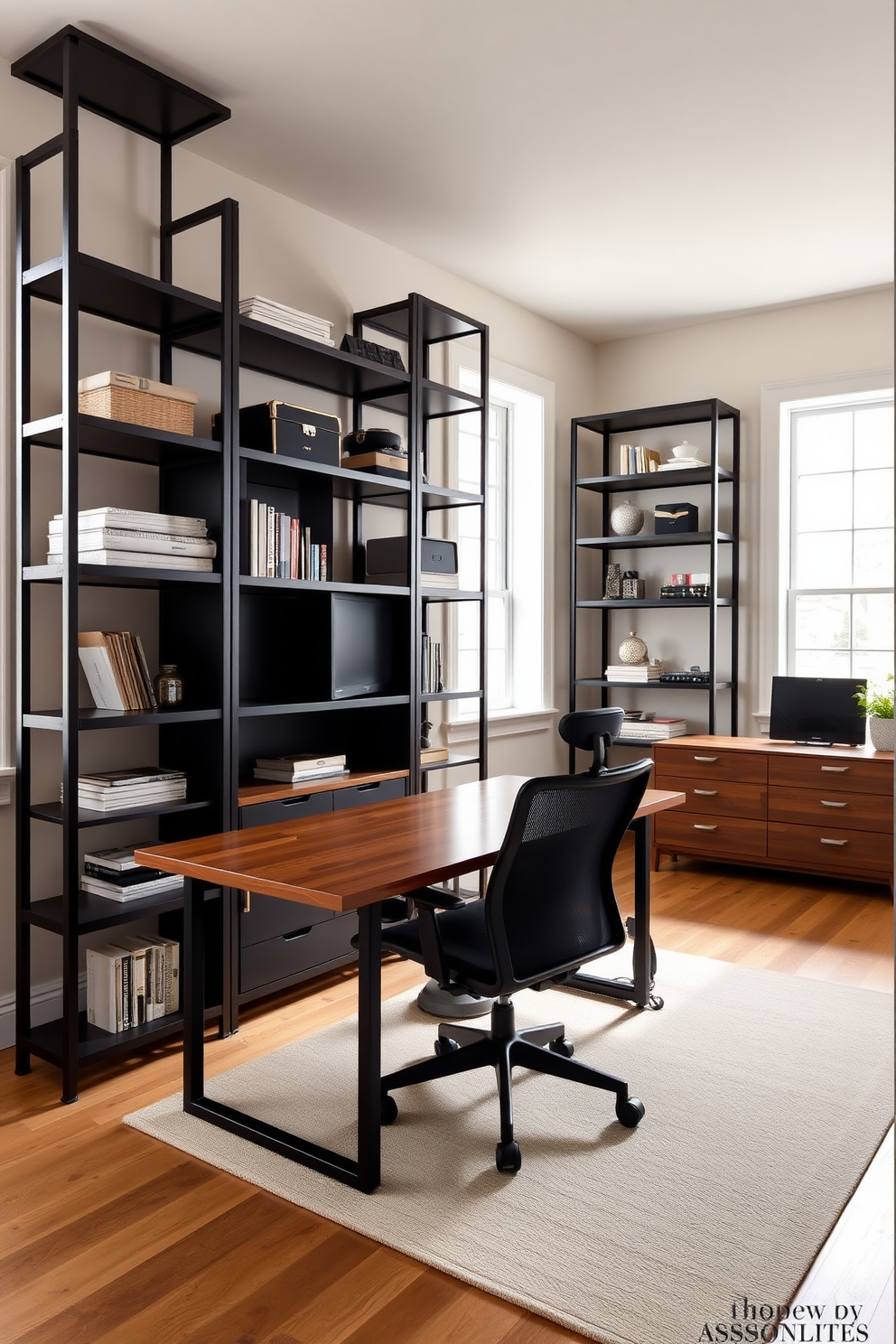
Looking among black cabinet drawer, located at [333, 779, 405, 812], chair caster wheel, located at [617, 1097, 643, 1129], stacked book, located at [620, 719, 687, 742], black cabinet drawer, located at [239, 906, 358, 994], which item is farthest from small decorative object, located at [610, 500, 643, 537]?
chair caster wheel, located at [617, 1097, 643, 1129]

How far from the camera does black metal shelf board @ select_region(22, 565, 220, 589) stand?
2.57 meters

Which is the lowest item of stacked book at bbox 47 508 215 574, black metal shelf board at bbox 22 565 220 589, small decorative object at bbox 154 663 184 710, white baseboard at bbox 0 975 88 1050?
white baseboard at bbox 0 975 88 1050

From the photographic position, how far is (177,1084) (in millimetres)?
2598

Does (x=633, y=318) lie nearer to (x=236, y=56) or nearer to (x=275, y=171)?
(x=275, y=171)

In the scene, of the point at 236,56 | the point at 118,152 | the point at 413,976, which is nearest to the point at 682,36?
the point at 236,56

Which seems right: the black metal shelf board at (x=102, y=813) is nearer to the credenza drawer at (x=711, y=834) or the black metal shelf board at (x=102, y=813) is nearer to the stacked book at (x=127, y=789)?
Answer: the stacked book at (x=127, y=789)

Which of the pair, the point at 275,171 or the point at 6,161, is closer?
the point at 6,161

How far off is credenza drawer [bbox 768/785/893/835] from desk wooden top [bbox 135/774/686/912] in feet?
6.29

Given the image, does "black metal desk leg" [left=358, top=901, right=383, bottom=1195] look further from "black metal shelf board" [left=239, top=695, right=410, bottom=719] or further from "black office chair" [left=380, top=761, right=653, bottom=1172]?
"black metal shelf board" [left=239, top=695, right=410, bottom=719]

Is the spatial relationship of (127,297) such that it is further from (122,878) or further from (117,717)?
(122,878)

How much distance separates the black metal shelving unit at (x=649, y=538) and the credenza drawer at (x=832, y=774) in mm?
664

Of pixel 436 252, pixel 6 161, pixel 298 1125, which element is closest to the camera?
pixel 298 1125

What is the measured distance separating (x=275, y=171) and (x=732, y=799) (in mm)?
3362

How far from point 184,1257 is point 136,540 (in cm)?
173
